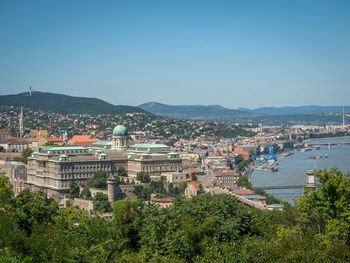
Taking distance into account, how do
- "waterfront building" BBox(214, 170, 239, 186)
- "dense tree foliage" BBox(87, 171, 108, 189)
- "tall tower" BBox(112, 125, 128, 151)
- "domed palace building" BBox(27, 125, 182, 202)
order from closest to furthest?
"dense tree foliage" BBox(87, 171, 108, 189), "domed palace building" BBox(27, 125, 182, 202), "tall tower" BBox(112, 125, 128, 151), "waterfront building" BBox(214, 170, 239, 186)

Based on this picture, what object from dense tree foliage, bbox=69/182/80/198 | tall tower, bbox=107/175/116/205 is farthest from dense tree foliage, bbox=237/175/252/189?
dense tree foliage, bbox=69/182/80/198

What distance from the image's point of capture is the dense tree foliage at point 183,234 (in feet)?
69.3

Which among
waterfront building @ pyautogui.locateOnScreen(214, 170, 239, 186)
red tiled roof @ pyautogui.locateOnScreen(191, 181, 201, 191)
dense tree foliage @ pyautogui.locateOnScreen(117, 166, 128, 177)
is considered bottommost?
waterfront building @ pyautogui.locateOnScreen(214, 170, 239, 186)

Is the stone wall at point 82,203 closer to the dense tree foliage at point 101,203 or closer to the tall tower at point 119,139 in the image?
the dense tree foliage at point 101,203

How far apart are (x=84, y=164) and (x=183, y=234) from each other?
41.4 metres

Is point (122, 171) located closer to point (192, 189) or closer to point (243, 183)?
point (192, 189)

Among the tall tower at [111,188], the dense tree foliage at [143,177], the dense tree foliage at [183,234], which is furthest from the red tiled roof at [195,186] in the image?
the dense tree foliage at [183,234]

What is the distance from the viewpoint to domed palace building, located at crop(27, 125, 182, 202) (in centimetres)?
6194

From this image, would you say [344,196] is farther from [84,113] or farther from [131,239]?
[84,113]

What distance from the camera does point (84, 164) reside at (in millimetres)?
63469

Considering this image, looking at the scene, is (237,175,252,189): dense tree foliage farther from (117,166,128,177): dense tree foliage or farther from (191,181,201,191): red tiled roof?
(117,166,128,177): dense tree foliage

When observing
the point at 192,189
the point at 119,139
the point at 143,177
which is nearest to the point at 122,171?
the point at 143,177

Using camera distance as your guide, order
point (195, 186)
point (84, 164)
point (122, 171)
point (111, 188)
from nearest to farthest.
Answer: point (111, 188)
point (195, 186)
point (84, 164)
point (122, 171)

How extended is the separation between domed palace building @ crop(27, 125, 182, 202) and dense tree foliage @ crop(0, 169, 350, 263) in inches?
1294
